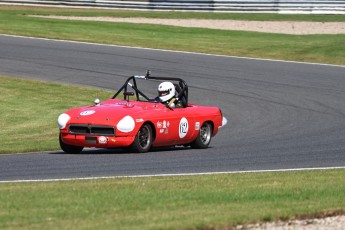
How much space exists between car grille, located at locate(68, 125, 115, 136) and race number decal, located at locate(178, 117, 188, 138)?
1450mm

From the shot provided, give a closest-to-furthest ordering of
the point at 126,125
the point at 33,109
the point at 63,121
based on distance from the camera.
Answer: the point at 126,125
the point at 63,121
the point at 33,109

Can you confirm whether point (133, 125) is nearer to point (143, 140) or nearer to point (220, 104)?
point (143, 140)

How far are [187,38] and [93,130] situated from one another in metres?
20.6

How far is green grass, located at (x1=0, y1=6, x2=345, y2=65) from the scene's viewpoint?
32.0 metres

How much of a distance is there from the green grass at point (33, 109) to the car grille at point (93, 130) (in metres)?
1.05

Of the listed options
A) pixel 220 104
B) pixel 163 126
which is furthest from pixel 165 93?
pixel 220 104

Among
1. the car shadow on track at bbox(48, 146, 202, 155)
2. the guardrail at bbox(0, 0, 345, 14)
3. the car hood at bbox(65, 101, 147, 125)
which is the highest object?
the guardrail at bbox(0, 0, 345, 14)

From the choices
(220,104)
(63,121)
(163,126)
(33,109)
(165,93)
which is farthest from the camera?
(220,104)

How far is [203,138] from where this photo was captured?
54.5 ft

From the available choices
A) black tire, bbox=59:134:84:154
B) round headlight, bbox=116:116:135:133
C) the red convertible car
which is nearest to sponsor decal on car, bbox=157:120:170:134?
the red convertible car

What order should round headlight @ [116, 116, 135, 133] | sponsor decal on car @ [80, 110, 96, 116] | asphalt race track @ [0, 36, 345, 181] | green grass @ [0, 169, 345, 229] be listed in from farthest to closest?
sponsor decal on car @ [80, 110, 96, 116]
round headlight @ [116, 116, 135, 133]
asphalt race track @ [0, 36, 345, 181]
green grass @ [0, 169, 345, 229]

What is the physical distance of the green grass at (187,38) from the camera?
32000mm

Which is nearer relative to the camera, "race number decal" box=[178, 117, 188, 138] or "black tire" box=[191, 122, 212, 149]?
"race number decal" box=[178, 117, 188, 138]

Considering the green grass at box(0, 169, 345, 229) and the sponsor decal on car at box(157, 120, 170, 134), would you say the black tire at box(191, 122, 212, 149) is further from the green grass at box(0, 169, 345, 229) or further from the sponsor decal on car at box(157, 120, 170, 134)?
the green grass at box(0, 169, 345, 229)
